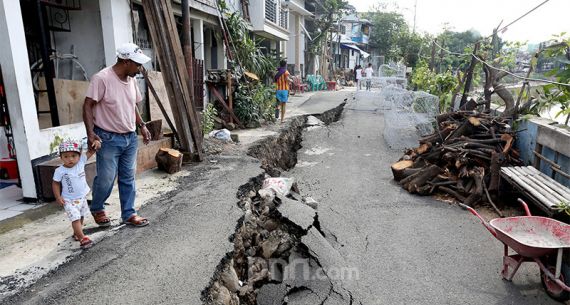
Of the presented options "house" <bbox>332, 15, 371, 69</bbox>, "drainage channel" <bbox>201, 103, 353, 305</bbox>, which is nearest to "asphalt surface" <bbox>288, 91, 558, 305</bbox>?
"drainage channel" <bbox>201, 103, 353, 305</bbox>

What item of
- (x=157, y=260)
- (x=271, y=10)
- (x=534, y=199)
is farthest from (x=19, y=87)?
(x=271, y=10)

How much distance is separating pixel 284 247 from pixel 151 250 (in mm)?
1552

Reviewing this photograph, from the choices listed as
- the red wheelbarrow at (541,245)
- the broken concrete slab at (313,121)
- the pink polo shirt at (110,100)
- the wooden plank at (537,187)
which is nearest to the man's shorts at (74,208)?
the pink polo shirt at (110,100)

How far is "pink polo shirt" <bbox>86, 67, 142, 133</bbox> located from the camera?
3627 millimetres

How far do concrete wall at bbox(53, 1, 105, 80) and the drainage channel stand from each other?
11.9ft

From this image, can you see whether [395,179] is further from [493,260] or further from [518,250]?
[518,250]

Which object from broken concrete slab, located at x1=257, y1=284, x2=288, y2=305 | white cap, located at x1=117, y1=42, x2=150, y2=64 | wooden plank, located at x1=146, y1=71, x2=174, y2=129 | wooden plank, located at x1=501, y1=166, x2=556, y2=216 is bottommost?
broken concrete slab, located at x1=257, y1=284, x2=288, y2=305

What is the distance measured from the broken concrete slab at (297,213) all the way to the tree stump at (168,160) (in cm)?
191

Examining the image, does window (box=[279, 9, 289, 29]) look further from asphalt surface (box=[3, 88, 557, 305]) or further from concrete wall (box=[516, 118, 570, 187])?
concrete wall (box=[516, 118, 570, 187])

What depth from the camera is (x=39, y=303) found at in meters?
2.67

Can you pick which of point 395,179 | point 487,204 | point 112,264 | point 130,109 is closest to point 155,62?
point 130,109

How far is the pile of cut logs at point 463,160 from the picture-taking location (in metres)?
6.42

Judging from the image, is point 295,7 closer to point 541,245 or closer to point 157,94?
point 157,94

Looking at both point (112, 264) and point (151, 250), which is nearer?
point (112, 264)
